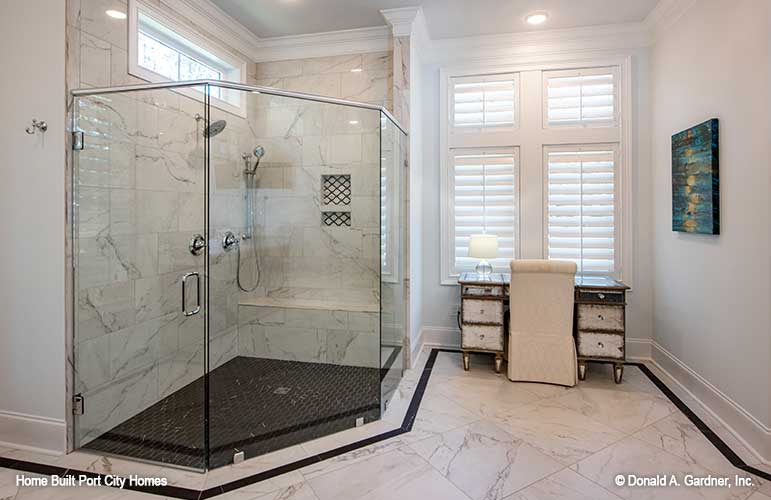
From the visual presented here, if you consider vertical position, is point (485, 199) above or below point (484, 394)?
above

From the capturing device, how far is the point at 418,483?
1.99 m

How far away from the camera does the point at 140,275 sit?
2609 mm

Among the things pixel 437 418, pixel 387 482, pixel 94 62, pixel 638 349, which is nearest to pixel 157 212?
pixel 94 62

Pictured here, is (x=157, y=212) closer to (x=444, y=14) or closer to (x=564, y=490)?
(x=444, y=14)

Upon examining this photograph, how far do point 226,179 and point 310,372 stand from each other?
1518 mm

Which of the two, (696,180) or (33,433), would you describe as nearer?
(33,433)

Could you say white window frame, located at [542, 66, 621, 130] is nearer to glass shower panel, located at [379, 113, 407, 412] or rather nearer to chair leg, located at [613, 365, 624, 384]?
glass shower panel, located at [379, 113, 407, 412]

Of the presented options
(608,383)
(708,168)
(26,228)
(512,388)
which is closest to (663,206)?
(708,168)

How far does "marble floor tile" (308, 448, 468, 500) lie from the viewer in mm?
1901

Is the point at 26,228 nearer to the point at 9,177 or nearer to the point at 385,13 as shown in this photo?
the point at 9,177

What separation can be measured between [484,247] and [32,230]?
3037mm

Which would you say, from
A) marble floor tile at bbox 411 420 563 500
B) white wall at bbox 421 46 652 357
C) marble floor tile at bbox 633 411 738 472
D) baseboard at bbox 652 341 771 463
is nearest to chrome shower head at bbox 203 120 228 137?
white wall at bbox 421 46 652 357

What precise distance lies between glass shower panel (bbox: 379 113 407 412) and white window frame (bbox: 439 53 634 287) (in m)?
0.69

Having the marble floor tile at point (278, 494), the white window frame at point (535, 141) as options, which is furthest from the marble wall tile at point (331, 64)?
the marble floor tile at point (278, 494)
